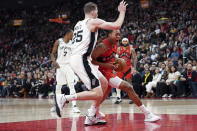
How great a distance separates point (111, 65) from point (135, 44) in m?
12.6

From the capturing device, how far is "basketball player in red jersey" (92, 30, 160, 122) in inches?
212

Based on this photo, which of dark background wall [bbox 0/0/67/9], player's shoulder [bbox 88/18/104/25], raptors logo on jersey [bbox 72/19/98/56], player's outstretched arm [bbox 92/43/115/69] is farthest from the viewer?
dark background wall [bbox 0/0/67/9]

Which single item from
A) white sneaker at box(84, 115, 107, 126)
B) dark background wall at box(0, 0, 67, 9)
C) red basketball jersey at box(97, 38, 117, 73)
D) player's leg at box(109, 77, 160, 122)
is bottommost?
white sneaker at box(84, 115, 107, 126)

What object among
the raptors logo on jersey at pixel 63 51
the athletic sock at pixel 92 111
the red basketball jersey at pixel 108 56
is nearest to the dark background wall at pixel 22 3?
the raptors logo on jersey at pixel 63 51

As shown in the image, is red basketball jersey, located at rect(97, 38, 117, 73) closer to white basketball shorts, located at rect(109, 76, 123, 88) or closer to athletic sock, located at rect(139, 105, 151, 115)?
white basketball shorts, located at rect(109, 76, 123, 88)

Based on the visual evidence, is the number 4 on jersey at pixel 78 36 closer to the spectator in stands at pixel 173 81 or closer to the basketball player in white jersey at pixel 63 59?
the basketball player in white jersey at pixel 63 59

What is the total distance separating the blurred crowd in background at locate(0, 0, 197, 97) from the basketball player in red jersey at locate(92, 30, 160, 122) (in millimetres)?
1722

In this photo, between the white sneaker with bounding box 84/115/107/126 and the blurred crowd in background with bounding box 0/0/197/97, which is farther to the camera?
the blurred crowd in background with bounding box 0/0/197/97

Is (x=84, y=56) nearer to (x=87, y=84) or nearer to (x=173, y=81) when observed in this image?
(x=87, y=84)

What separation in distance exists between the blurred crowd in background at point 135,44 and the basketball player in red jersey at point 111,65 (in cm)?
172

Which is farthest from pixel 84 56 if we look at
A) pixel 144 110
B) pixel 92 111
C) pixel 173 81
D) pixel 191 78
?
pixel 173 81

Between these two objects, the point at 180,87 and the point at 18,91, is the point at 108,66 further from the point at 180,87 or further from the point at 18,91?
the point at 18,91

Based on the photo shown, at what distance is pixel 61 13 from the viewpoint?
96.8 feet

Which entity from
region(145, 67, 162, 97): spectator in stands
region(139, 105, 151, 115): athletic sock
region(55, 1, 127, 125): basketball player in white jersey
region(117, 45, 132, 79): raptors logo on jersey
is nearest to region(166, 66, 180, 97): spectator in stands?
region(145, 67, 162, 97): spectator in stands
